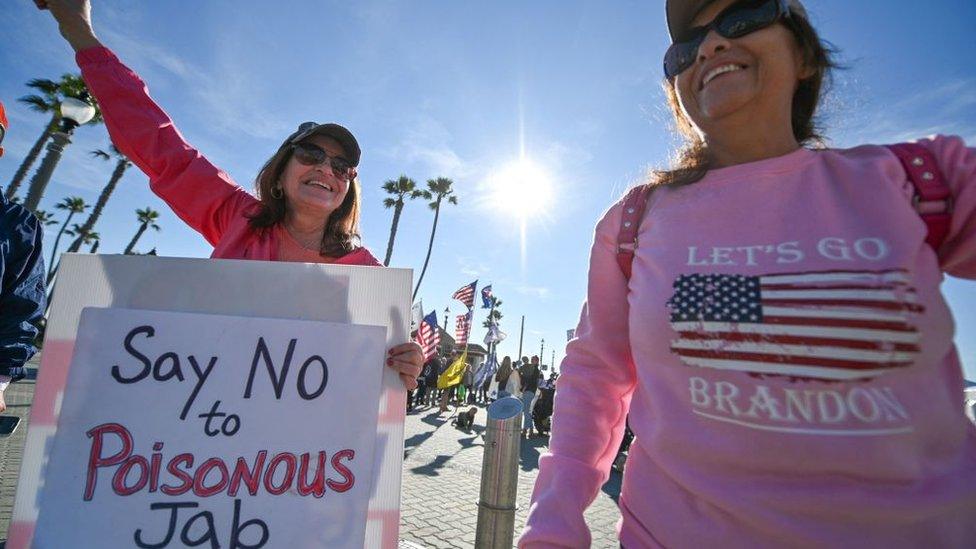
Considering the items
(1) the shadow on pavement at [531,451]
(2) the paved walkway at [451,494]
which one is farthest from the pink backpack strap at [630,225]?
(1) the shadow on pavement at [531,451]

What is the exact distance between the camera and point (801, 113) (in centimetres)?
136

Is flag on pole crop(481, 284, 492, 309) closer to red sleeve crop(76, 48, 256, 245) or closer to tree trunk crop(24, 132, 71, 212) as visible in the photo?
tree trunk crop(24, 132, 71, 212)

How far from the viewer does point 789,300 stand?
2.83 ft

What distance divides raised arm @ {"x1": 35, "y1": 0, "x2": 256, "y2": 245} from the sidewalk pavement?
8.26 feet

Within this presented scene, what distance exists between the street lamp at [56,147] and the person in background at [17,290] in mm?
6752

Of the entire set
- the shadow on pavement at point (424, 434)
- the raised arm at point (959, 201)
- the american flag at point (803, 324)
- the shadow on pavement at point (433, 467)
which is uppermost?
the raised arm at point (959, 201)

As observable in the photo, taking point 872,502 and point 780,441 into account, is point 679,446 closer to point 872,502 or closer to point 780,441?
point 780,441

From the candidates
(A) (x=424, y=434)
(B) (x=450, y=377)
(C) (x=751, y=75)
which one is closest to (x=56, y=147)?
(A) (x=424, y=434)

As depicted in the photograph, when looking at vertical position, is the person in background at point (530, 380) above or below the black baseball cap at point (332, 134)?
below

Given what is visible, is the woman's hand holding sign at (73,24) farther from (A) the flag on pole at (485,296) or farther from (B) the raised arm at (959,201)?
(A) the flag on pole at (485,296)

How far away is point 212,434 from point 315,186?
107 centimetres

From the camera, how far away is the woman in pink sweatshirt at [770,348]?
75 centimetres

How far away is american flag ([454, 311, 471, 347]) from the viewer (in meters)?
18.3

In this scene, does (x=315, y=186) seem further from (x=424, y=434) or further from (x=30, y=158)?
(x=30, y=158)
